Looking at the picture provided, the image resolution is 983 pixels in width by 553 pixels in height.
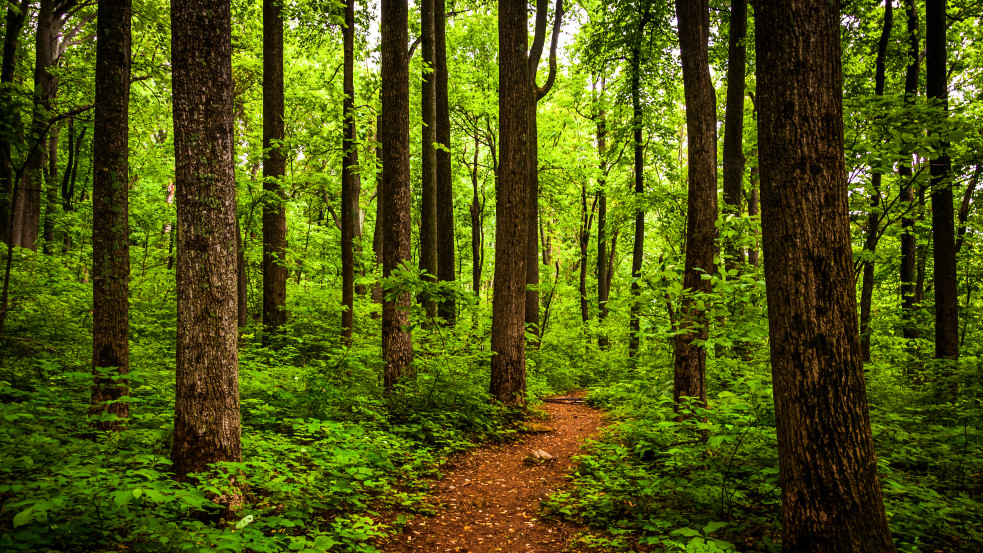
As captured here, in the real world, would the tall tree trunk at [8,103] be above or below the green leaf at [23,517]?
above

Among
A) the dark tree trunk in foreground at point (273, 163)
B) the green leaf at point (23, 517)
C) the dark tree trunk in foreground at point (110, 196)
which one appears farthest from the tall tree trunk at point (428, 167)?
the green leaf at point (23, 517)

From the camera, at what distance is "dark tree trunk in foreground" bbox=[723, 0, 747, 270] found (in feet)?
28.6

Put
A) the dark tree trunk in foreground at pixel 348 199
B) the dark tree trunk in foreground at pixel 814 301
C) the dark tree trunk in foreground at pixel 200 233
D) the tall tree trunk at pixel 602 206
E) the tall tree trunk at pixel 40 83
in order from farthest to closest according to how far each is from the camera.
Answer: the tall tree trunk at pixel 602 206 < the tall tree trunk at pixel 40 83 < the dark tree trunk in foreground at pixel 348 199 < the dark tree trunk in foreground at pixel 200 233 < the dark tree trunk in foreground at pixel 814 301

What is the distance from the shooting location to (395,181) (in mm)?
7863

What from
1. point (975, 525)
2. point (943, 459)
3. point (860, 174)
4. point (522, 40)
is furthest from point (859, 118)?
point (522, 40)

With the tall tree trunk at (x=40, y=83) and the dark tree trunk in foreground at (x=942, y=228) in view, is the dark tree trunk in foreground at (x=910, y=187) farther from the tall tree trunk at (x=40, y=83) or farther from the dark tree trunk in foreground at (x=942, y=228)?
the tall tree trunk at (x=40, y=83)

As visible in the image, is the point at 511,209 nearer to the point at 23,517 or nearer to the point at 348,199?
the point at 348,199

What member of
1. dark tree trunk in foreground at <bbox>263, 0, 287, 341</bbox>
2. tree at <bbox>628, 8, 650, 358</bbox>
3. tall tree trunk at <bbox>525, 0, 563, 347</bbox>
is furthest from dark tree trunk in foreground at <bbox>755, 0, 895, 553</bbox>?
dark tree trunk in foreground at <bbox>263, 0, 287, 341</bbox>

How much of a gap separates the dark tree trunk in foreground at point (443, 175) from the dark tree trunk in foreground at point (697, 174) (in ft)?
21.9

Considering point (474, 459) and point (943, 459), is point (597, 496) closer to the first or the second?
point (474, 459)

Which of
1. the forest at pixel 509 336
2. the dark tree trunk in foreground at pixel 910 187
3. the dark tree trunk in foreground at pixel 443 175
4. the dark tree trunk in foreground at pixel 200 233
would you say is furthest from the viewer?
the dark tree trunk in foreground at pixel 443 175


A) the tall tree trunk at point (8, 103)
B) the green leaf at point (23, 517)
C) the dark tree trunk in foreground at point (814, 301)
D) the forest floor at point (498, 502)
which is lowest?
the forest floor at point (498, 502)

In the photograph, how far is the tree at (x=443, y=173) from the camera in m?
11.9

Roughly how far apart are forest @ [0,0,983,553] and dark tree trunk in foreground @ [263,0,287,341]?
0.08m
